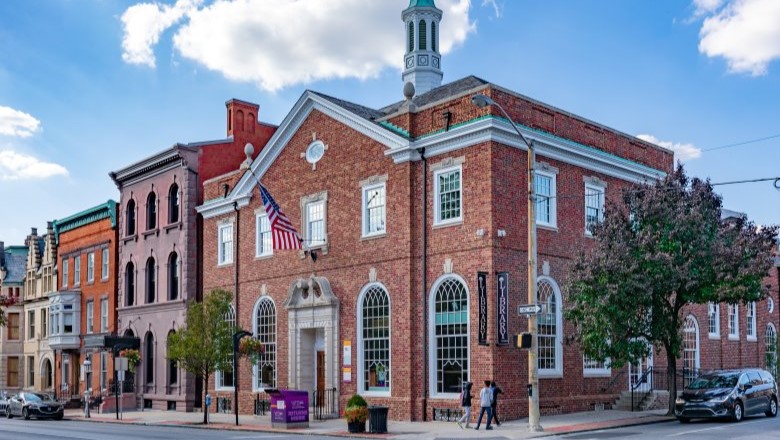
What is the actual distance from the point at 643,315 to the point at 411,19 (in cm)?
2146

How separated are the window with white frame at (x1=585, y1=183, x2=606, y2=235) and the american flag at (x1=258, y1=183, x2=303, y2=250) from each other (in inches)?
402

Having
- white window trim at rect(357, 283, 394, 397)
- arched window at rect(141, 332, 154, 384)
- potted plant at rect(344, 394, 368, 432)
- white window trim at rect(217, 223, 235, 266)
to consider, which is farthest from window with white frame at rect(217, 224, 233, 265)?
potted plant at rect(344, 394, 368, 432)

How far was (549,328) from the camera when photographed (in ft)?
96.7

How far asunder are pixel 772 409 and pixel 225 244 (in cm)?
2264

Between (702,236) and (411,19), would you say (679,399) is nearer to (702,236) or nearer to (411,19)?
(702,236)

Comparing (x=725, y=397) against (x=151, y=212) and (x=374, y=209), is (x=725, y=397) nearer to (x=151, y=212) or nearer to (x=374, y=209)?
(x=374, y=209)

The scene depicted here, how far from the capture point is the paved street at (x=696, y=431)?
70.0 feet

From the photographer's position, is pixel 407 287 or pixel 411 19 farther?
pixel 411 19

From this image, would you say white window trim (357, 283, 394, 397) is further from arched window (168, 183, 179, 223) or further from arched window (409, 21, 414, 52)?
arched window (409, 21, 414, 52)

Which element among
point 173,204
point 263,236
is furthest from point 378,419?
point 173,204

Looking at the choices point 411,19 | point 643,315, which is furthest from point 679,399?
point 411,19

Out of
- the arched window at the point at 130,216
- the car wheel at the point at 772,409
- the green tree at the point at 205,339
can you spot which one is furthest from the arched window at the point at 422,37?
the car wheel at the point at 772,409

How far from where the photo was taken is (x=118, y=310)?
47812 mm

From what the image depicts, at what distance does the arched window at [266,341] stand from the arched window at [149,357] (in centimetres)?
1044
